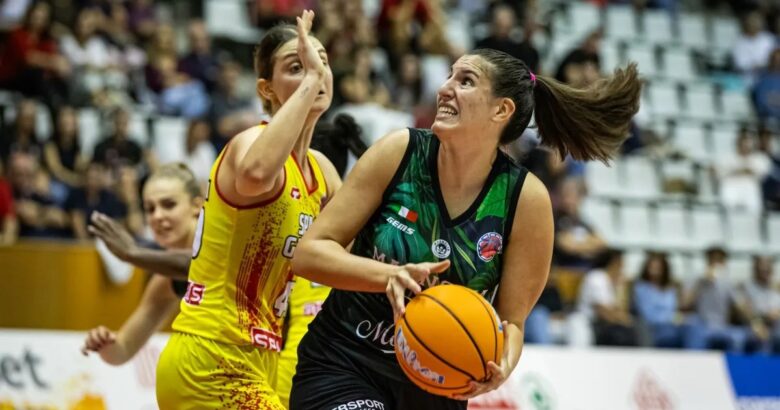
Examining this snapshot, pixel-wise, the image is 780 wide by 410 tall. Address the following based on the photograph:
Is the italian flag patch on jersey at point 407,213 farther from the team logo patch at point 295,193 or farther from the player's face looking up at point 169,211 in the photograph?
the player's face looking up at point 169,211

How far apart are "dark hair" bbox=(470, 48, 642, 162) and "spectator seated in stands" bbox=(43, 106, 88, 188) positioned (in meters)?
7.32

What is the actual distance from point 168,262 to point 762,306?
9808 mm

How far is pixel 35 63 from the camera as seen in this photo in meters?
11.7

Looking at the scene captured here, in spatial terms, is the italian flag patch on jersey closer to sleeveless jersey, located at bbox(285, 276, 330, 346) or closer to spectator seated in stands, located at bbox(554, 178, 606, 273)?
sleeveless jersey, located at bbox(285, 276, 330, 346)

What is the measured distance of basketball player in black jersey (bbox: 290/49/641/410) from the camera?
12.5ft

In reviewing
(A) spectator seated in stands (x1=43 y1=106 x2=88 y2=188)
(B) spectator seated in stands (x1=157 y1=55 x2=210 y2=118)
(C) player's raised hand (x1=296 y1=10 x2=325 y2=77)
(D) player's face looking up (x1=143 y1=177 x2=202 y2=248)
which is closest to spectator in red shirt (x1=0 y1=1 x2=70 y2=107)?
(A) spectator seated in stands (x1=43 y1=106 x2=88 y2=188)

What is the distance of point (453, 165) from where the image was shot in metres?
3.95

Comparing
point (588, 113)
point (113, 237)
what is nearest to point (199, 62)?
point (113, 237)

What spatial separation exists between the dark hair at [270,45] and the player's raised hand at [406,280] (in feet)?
4.47

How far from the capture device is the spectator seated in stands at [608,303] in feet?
37.2

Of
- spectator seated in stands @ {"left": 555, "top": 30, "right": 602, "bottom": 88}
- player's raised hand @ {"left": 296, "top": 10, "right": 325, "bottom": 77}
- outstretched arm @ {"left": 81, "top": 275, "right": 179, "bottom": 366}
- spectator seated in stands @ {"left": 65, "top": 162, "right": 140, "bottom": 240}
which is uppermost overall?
player's raised hand @ {"left": 296, "top": 10, "right": 325, "bottom": 77}

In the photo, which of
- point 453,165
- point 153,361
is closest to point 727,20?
point 153,361

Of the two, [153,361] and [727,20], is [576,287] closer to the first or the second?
[153,361]

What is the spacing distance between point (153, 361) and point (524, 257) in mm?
4495
